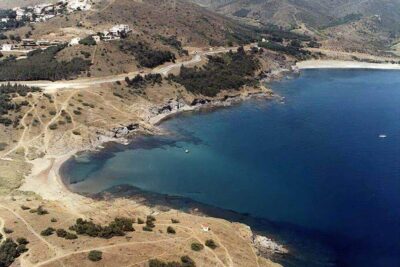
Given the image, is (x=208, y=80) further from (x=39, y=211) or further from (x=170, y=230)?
(x=39, y=211)

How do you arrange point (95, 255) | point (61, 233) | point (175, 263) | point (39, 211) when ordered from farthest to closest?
point (39, 211), point (61, 233), point (175, 263), point (95, 255)

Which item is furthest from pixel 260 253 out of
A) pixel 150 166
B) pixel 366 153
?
pixel 366 153

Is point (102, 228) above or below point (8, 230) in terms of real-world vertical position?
below

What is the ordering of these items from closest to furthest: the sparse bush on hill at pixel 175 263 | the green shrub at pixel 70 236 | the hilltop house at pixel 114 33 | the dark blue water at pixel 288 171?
the sparse bush on hill at pixel 175 263, the green shrub at pixel 70 236, the dark blue water at pixel 288 171, the hilltop house at pixel 114 33

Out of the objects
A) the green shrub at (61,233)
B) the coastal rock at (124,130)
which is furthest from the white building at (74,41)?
the green shrub at (61,233)

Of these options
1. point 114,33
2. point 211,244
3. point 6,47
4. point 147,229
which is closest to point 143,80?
point 114,33

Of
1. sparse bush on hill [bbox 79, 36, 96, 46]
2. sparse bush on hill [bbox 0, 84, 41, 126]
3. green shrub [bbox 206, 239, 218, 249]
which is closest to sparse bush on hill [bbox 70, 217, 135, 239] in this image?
green shrub [bbox 206, 239, 218, 249]

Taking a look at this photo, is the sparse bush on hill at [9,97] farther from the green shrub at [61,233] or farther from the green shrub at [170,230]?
the green shrub at [170,230]
